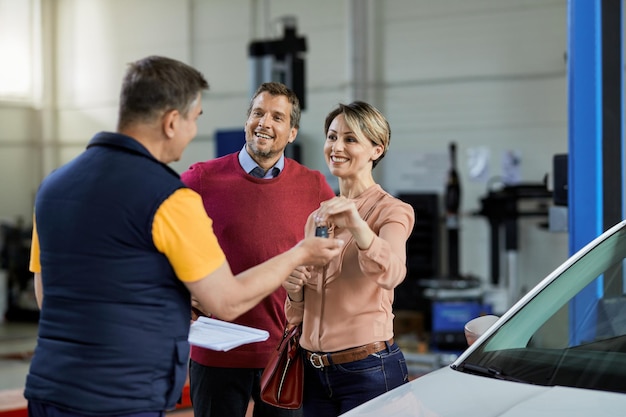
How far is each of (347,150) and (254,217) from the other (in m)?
0.51

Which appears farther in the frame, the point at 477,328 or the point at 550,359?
the point at 477,328

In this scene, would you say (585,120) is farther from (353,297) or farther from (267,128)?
(353,297)

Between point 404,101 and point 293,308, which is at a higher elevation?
point 404,101

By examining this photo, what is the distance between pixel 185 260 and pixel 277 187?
3.86ft

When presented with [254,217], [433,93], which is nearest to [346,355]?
[254,217]

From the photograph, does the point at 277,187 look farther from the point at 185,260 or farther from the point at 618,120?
the point at 618,120

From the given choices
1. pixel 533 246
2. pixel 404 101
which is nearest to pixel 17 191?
pixel 404 101

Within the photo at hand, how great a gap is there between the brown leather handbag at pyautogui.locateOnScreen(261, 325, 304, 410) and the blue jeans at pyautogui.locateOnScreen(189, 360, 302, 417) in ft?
0.89

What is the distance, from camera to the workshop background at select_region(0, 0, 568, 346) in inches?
403

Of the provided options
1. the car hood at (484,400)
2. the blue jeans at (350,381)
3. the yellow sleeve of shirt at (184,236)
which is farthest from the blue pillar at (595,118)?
the yellow sleeve of shirt at (184,236)

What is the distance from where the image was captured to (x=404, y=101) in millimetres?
11375

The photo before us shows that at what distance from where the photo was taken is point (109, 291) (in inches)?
77.7

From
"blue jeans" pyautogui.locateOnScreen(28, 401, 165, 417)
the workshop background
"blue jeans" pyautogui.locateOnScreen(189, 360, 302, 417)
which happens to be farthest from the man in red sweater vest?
the workshop background

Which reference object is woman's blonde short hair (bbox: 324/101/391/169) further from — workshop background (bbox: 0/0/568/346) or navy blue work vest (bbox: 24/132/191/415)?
workshop background (bbox: 0/0/568/346)
